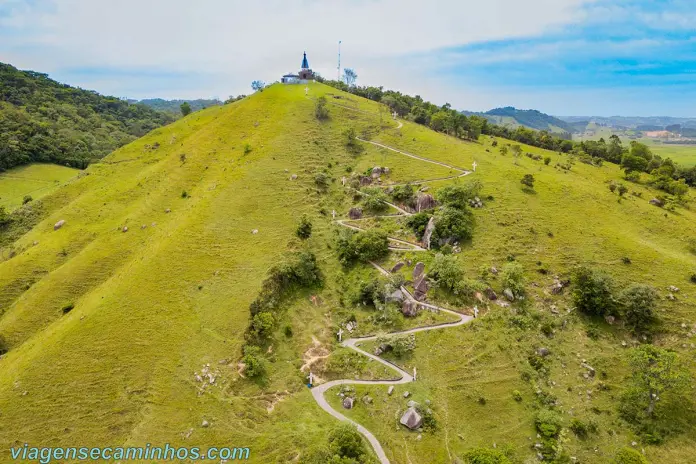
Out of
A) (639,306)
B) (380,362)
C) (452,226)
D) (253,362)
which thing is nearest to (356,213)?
(452,226)

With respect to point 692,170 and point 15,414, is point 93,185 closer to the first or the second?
point 15,414

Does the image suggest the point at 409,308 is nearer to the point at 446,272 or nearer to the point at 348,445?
the point at 446,272

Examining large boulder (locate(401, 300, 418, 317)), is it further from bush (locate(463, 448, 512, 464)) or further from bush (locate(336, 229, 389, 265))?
bush (locate(463, 448, 512, 464))

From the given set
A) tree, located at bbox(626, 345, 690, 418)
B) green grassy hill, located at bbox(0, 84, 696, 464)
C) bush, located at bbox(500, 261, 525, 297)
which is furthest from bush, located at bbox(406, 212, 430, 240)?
tree, located at bbox(626, 345, 690, 418)

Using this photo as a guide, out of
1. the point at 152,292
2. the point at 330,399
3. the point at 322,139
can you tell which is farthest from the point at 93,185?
the point at 330,399

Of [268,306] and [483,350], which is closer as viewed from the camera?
[483,350]

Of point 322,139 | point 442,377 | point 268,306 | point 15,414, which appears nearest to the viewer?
point 15,414
